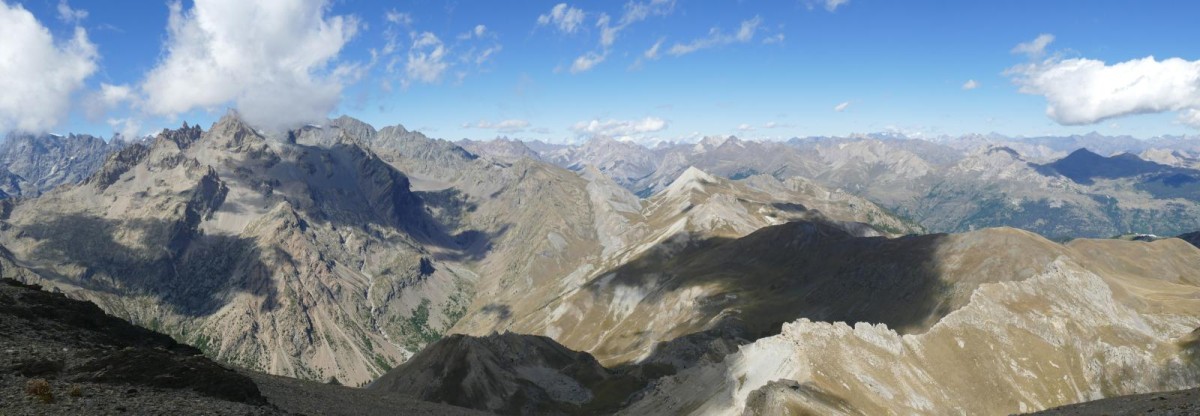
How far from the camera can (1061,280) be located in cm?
14125

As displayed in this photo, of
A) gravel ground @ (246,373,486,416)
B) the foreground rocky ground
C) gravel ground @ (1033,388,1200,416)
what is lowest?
gravel ground @ (1033,388,1200,416)

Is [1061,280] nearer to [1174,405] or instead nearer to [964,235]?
[964,235]

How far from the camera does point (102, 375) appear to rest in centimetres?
4491

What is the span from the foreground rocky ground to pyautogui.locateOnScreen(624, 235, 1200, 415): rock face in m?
57.5

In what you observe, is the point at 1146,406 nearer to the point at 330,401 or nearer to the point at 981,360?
the point at 981,360

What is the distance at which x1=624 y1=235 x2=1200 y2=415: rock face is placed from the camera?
299 ft

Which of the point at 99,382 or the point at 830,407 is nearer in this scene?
the point at 99,382

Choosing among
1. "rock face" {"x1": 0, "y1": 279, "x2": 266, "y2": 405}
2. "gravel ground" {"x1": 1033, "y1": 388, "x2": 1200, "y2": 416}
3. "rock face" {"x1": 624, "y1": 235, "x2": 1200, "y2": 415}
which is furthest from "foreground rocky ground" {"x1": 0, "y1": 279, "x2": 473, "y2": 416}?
"gravel ground" {"x1": 1033, "y1": 388, "x2": 1200, "y2": 416}

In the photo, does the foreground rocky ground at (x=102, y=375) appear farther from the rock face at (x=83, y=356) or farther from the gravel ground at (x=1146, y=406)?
the gravel ground at (x=1146, y=406)

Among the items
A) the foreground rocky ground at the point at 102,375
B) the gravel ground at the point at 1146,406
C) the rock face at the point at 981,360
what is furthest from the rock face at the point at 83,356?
the gravel ground at the point at 1146,406

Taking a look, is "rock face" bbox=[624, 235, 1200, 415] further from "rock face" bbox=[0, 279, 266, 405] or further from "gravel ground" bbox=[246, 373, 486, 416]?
"rock face" bbox=[0, 279, 266, 405]

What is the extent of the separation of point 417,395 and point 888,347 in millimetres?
117204

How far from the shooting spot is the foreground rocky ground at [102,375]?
124 feet


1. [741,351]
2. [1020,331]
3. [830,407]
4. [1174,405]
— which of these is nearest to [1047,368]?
[1020,331]
